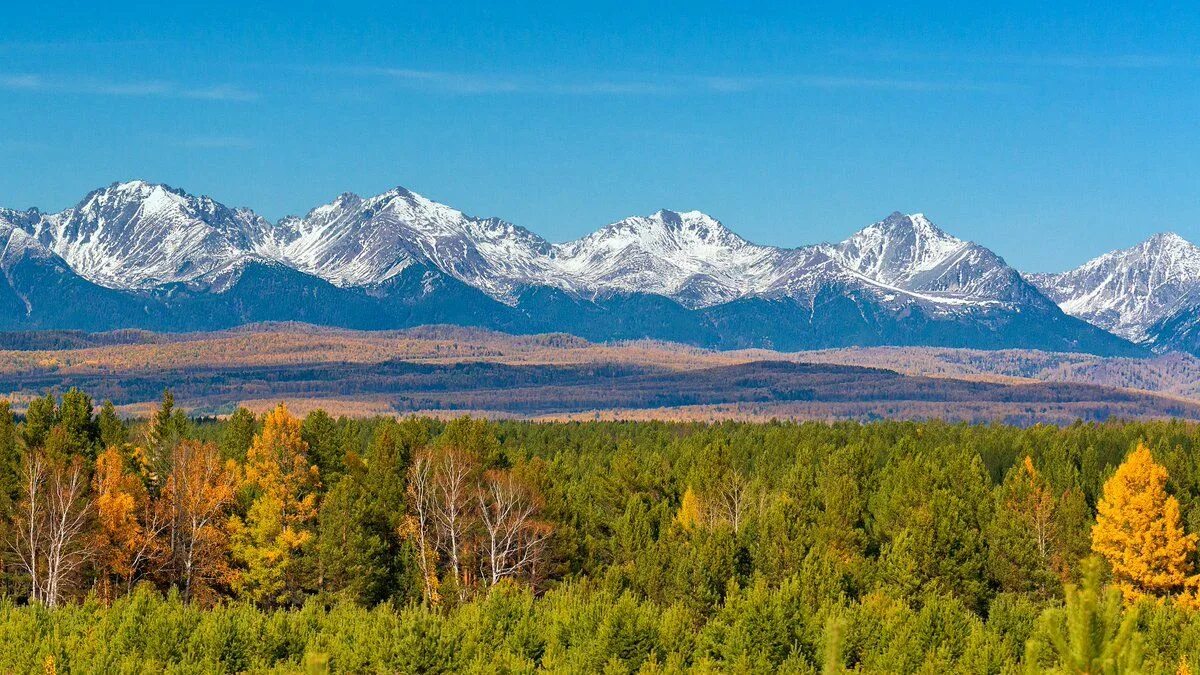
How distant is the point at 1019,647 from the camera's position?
2662 inches

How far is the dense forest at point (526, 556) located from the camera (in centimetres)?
6638

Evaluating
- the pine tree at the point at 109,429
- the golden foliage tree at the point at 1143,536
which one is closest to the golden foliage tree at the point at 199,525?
the pine tree at the point at 109,429

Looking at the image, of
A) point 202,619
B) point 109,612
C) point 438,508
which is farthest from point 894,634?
point 438,508

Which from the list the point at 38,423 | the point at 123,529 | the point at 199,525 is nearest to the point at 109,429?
the point at 38,423

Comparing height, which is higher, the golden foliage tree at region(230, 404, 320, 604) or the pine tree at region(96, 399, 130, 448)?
the pine tree at region(96, 399, 130, 448)

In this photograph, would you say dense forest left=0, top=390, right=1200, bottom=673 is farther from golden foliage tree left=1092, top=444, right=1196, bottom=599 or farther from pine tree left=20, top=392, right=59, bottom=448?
pine tree left=20, top=392, right=59, bottom=448

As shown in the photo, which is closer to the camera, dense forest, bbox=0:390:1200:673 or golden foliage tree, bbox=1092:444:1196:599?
dense forest, bbox=0:390:1200:673

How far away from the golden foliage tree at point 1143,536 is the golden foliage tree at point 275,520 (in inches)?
2185

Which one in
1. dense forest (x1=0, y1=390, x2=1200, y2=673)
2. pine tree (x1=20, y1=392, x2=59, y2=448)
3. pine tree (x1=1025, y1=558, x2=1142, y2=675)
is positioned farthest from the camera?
pine tree (x1=20, y1=392, x2=59, y2=448)

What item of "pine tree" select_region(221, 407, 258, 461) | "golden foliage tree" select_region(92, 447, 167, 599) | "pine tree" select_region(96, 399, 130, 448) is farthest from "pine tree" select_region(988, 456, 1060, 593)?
"pine tree" select_region(96, 399, 130, 448)

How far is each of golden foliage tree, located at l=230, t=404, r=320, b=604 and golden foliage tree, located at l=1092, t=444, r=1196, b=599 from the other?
182 ft

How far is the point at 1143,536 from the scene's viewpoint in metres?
109

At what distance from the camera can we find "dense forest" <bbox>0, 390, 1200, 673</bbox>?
66375 millimetres

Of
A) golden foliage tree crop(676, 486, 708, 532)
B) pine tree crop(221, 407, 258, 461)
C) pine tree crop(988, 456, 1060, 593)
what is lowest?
pine tree crop(988, 456, 1060, 593)
